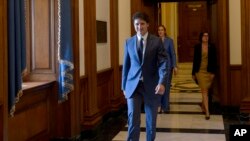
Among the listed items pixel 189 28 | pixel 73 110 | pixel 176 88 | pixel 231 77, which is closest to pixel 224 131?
pixel 231 77

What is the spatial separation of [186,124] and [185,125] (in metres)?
0.09

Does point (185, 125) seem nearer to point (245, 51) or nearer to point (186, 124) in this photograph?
point (186, 124)

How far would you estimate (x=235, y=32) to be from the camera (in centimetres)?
721

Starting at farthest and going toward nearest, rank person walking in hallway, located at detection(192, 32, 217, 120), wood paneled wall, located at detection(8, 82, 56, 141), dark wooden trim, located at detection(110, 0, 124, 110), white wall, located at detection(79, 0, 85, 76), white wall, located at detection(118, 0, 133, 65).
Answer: white wall, located at detection(118, 0, 133, 65), dark wooden trim, located at detection(110, 0, 124, 110), person walking in hallway, located at detection(192, 32, 217, 120), white wall, located at detection(79, 0, 85, 76), wood paneled wall, located at detection(8, 82, 56, 141)

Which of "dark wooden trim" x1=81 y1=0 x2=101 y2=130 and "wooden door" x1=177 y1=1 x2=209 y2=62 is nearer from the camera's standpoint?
"dark wooden trim" x1=81 y1=0 x2=101 y2=130

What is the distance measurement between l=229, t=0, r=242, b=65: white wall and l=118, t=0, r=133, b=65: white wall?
182 centimetres

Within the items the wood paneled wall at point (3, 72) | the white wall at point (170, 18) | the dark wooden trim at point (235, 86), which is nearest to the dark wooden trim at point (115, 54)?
the dark wooden trim at point (235, 86)

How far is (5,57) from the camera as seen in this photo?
11.4ft

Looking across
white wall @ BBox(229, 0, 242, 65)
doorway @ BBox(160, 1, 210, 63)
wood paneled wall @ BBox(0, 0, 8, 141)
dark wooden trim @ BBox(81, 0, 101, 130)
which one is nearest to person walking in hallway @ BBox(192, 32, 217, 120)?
white wall @ BBox(229, 0, 242, 65)

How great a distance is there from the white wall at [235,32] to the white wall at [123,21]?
1815 mm

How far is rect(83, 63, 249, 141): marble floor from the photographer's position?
552 centimetres

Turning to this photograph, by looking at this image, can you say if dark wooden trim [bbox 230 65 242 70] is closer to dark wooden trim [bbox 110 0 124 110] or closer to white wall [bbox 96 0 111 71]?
dark wooden trim [bbox 110 0 124 110]

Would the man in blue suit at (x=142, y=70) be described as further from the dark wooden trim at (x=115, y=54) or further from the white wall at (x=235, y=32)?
the white wall at (x=235, y=32)

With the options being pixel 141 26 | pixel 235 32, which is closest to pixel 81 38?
pixel 141 26
